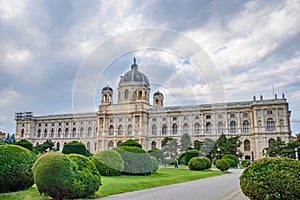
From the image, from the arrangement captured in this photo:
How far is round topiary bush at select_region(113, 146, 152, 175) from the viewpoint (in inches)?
739

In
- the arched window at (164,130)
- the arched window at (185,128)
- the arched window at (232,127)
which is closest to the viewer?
the arched window at (232,127)

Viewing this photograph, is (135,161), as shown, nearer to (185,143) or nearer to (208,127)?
(185,143)

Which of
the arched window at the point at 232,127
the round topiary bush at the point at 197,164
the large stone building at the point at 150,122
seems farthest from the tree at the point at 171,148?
the round topiary bush at the point at 197,164

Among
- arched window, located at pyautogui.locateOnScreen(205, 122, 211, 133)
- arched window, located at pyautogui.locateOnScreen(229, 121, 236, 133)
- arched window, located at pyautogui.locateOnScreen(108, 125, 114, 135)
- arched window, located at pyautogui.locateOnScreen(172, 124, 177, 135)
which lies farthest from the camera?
arched window, located at pyautogui.locateOnScreen(108, 125, 114, 135)

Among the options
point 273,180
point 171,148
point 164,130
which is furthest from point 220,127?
point 273,180

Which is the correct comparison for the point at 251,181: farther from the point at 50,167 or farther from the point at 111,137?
the point at 111,137

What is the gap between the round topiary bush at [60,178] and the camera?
26.6 ft

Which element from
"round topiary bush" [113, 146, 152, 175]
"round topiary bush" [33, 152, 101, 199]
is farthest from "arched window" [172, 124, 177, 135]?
"round topiary bush" [33, 152, 101, 199]

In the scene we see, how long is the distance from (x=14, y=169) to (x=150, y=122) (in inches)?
2059

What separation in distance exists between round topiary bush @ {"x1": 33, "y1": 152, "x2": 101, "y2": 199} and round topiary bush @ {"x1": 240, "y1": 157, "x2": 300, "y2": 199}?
5126mm

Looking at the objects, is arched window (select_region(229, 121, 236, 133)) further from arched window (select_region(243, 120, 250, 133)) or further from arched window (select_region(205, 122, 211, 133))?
arched window (select_region(205, 122, 211, 133))

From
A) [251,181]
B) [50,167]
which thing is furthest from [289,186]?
[50,167]

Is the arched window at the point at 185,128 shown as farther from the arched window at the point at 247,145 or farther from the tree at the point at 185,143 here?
the arched window at the point at 247,145

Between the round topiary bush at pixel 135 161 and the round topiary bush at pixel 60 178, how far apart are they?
9.77 metres
